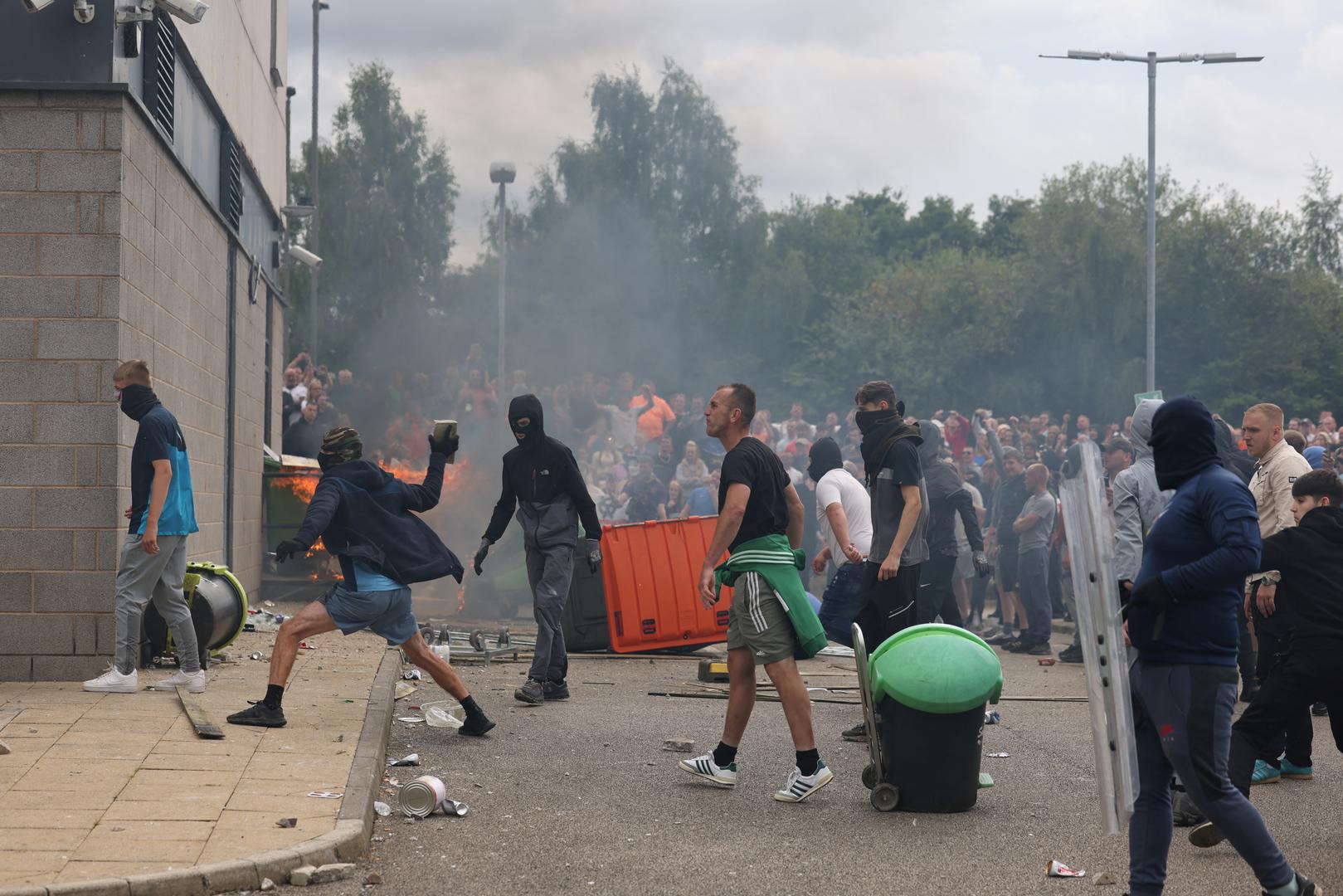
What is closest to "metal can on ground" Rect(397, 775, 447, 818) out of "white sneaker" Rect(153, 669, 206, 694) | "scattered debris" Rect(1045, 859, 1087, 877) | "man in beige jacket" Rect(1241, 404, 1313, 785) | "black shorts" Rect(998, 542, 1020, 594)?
"scattered debris" Rect(1045, 859, 1087, 877)

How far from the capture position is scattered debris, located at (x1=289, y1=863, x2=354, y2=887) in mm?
Answer: 4816

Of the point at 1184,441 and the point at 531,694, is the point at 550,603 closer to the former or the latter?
the point at 531,694

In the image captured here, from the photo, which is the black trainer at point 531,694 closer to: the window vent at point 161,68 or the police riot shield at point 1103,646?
the window vent at point 161,68

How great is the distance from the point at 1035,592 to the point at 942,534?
3709mm

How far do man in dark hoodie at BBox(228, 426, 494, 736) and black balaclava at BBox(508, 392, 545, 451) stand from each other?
1.73m

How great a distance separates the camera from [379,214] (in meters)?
48.2

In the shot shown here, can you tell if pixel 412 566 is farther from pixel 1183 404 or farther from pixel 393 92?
pixel 393 92

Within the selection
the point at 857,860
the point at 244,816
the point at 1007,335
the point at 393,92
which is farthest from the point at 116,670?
A: the point at 393,92

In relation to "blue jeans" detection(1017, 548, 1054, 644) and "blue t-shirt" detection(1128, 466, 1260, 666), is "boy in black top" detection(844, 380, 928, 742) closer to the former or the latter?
"blue t-shirt" detection(1128, 466, 1260, 666)

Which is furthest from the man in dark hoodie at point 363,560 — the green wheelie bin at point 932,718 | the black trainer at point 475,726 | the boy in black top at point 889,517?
the green wheelie bin at point 932,718

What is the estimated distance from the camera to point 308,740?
7035mm

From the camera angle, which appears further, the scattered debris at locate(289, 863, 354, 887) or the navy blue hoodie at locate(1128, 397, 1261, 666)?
the scattered debris at locate(289, 863, 354, 887)

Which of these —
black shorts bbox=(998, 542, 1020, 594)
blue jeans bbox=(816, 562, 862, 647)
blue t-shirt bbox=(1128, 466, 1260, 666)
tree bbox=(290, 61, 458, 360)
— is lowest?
black shorts bbox=(998, 542, 1020, 594)

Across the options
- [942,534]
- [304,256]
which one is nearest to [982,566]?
[942,534]
